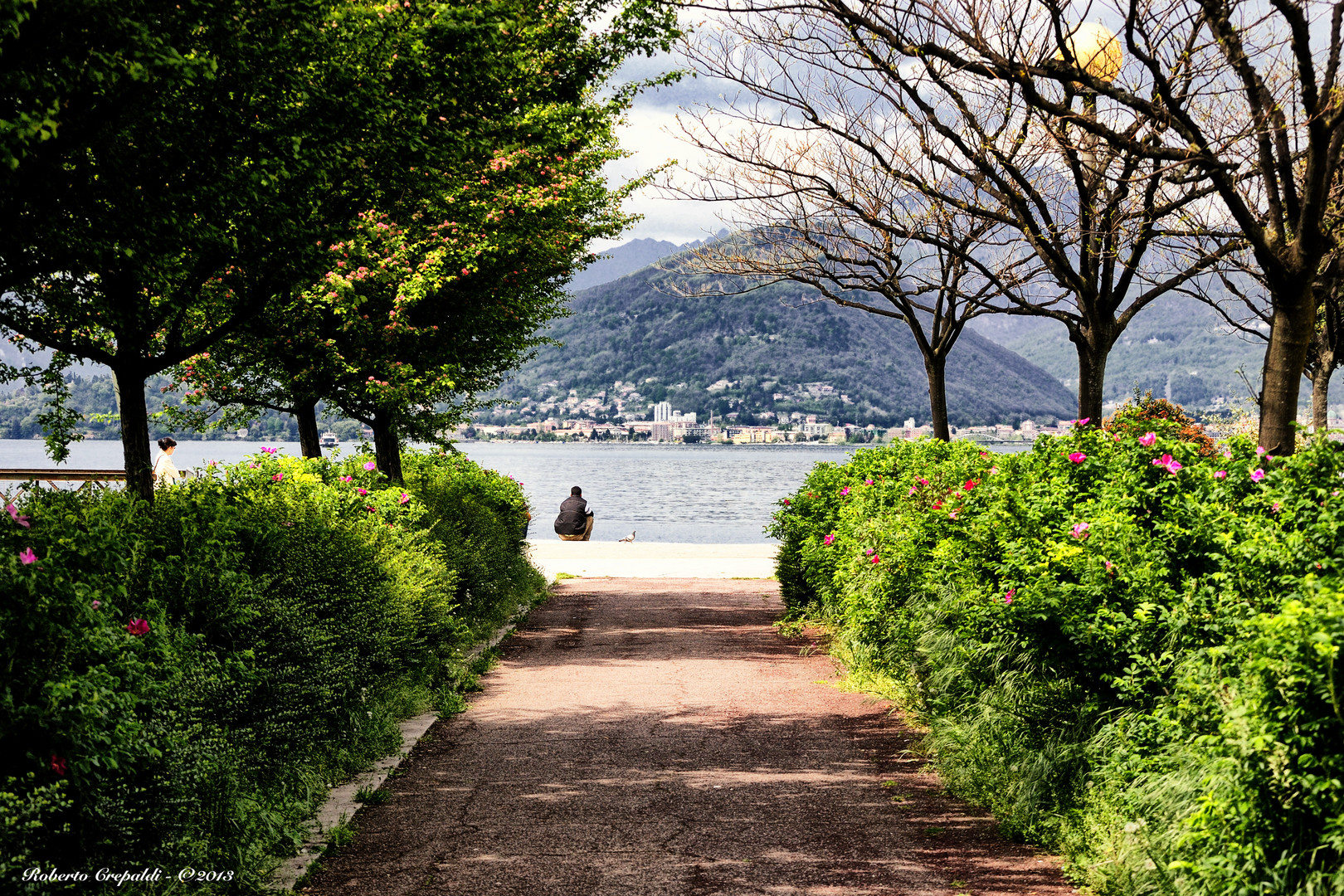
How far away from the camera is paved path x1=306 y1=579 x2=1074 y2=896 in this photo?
189 inches

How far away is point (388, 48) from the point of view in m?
6.82

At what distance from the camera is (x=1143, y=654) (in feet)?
14.8

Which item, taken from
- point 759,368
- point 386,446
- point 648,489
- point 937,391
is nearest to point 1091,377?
point 937,391

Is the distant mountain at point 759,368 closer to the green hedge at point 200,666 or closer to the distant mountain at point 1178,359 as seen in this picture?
the distant mountain at point 1178,359

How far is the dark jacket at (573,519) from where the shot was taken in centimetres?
2736

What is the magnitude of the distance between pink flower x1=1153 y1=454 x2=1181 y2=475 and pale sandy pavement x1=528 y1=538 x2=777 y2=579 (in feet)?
41.3

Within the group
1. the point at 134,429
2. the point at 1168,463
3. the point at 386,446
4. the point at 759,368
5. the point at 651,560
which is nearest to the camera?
the point at 1168,463

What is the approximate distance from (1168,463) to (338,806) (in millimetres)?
4900

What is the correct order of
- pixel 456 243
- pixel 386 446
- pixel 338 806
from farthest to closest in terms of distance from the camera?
pixel 386 446, pixel 456 243, pixel 338 806

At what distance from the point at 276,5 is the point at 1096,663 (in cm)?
553

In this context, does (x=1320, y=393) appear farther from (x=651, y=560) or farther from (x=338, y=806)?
(x=338, y=806)

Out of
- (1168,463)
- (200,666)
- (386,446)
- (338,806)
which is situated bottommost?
(338,806)

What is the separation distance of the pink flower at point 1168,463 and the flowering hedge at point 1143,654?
Answer: 2cm

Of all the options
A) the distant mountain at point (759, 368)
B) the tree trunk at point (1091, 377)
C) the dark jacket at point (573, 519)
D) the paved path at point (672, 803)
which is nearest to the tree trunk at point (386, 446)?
the paved path at point (672, 803)
